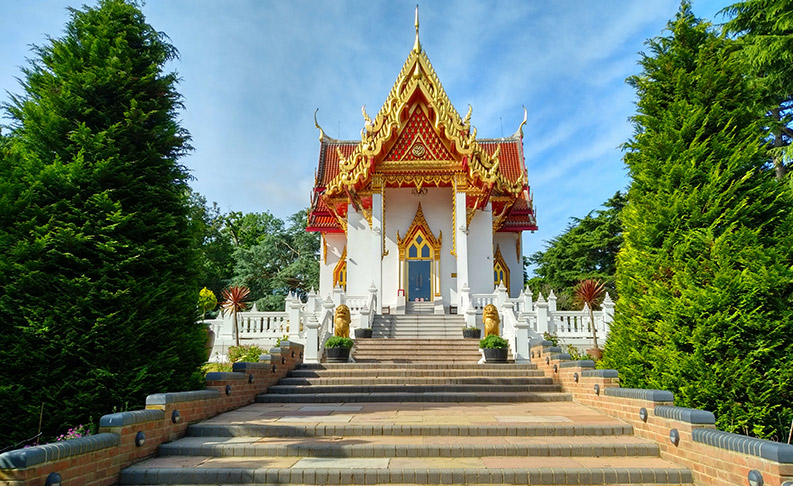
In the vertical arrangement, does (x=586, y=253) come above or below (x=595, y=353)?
above

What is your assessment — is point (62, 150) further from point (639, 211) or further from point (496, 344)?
point (496, 344)

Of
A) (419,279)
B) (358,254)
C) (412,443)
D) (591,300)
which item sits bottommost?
(412,443)

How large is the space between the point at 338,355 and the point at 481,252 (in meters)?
8.68

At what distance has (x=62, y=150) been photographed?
6.23m

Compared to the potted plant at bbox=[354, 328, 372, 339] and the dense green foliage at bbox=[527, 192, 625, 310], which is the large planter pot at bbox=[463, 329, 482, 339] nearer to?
the potted plant at bbox=[354, 328, 372, 339]

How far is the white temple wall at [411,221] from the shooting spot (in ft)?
58.6

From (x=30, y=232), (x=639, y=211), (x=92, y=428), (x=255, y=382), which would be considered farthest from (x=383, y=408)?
(x=30, y=232)

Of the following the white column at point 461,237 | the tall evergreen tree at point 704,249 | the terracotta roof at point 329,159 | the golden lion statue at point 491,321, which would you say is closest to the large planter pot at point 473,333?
the golden lion statue at point 491,321

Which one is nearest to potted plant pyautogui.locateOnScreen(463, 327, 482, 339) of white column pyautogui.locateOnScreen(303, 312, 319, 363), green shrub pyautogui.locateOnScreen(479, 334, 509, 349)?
green shrub pyautogui.locateOnScreen(479, 334, 509, 349)

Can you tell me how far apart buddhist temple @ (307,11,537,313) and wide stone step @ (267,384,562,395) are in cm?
671

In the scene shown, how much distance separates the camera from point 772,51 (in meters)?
10.8

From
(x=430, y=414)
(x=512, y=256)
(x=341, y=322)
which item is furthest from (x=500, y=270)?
(x=430, y=414)

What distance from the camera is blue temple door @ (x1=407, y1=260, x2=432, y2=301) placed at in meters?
18.0

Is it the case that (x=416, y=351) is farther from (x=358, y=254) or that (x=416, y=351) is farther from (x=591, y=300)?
(x=591, y=300)
